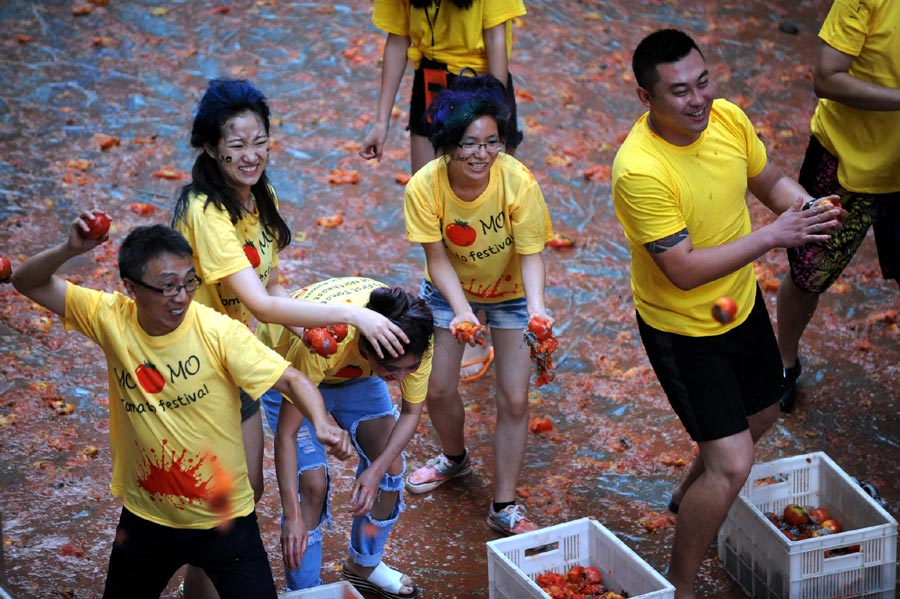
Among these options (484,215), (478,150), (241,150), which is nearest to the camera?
(241,150)

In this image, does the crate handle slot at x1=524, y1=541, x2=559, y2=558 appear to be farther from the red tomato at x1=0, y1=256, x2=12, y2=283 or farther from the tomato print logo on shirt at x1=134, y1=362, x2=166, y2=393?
the red tomato at x1=0, y1=256, x2=12, y2=283

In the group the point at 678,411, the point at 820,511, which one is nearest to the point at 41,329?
the point at 678,411

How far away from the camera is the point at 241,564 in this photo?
357 cm

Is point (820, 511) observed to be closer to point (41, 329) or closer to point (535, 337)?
point (535, 337)

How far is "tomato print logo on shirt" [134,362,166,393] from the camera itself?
3434 millimetres

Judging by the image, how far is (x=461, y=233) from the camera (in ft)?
14.7

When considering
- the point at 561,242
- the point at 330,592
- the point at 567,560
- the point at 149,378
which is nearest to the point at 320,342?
the point at 149,378

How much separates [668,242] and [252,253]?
139 centimetres

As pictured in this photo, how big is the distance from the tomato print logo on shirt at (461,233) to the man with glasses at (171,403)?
3.79 feet

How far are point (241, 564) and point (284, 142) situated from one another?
4.67 m

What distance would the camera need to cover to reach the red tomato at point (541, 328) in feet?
13.8

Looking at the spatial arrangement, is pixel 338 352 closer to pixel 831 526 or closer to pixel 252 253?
pixel 252 253

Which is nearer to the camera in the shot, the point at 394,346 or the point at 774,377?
the point at 394,346

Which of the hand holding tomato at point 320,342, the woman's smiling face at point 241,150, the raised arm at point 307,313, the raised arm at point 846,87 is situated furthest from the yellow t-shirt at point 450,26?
the hand holding tomato at point 320,342
